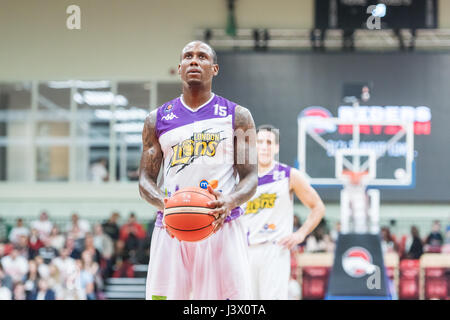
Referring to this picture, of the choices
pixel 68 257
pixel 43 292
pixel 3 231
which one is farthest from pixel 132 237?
pixel 3 231

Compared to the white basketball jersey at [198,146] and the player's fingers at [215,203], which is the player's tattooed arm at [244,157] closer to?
the white basketball jersey at [198,146]

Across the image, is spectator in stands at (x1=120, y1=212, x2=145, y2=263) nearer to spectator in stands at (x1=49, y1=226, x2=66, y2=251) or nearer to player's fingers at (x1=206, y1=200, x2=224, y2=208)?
spectator in stands at (x1=49, y1=226, x2=66, y2=251)

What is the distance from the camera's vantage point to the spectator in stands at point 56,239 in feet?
36.2

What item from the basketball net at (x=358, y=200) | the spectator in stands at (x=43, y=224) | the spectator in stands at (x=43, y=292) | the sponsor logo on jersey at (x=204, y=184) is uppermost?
the sponsor logo on jersey at (x=204, y=184)

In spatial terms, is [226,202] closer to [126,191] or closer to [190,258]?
[190,258]

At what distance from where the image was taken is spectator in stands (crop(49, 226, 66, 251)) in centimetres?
1102

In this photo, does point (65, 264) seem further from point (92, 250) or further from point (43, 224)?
point (43, 224)

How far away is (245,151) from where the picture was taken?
3820 mm

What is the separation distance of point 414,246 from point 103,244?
525cm

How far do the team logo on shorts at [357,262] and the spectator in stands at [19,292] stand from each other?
13.6 ft

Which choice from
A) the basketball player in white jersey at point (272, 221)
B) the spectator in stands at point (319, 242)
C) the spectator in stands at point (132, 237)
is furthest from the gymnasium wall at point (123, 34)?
the spectator in stands at point (319, 242)

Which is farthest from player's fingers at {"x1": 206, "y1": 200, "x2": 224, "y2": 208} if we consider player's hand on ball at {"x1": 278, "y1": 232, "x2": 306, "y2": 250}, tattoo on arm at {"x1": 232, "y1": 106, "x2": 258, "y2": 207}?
player's hand on ball at {"x1": 278, "y1": 232, "x2": 306, "y2": 250}

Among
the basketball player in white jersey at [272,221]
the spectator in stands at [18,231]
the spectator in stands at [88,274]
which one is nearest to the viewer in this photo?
the basketball player in white jersey at [272,221]
